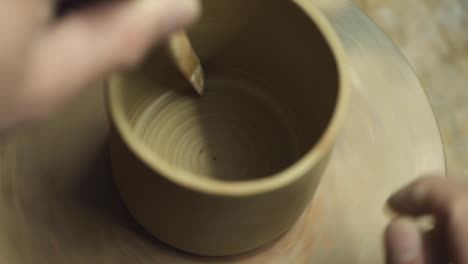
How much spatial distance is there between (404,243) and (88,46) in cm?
38

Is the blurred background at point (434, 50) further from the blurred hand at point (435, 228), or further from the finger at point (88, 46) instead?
the finger at point (88, 46)

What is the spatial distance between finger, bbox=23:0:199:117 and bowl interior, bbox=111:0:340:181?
0.87 feet

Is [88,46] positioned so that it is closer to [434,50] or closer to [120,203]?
[120,203]

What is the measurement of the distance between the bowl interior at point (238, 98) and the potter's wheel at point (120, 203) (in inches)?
3.0

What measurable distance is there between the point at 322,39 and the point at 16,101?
393mm

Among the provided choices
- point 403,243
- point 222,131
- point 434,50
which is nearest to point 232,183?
point 403,243

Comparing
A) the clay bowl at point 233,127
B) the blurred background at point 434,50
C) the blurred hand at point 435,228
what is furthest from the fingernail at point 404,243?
the blurred background at point 434,50

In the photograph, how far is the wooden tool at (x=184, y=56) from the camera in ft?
2.35

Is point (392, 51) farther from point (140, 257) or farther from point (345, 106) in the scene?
point (140, 257)

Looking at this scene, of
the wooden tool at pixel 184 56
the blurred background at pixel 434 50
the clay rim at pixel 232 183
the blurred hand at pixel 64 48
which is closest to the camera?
the blurred hand at pixel 64 48

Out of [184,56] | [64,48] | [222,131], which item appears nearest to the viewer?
[64,48]

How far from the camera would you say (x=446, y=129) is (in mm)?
1161

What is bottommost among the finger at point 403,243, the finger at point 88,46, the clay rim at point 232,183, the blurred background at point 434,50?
the blurred background at point 434,50

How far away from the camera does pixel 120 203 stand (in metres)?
0.79
